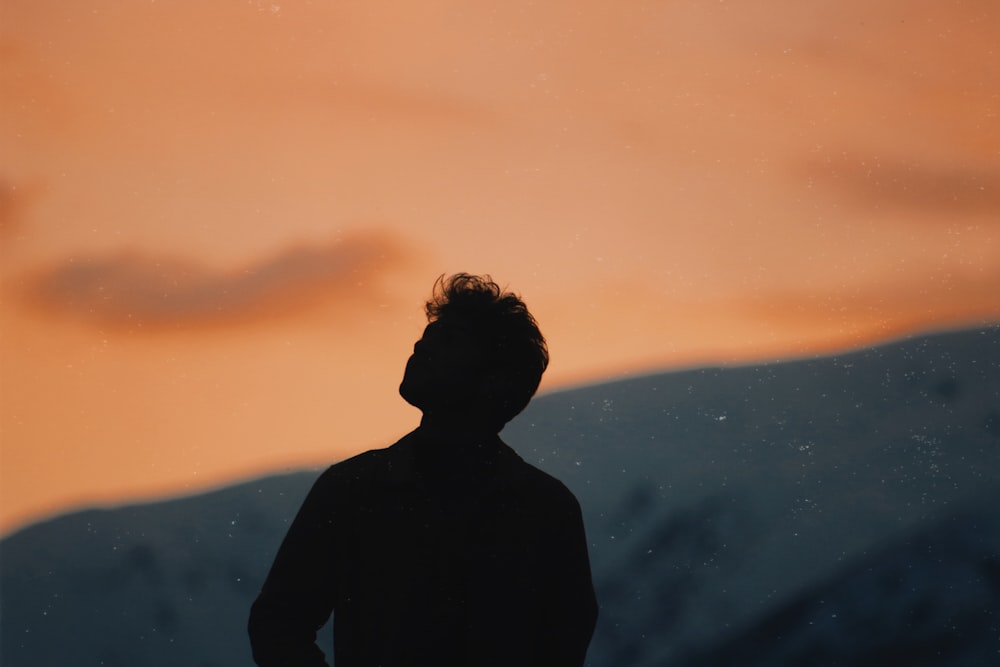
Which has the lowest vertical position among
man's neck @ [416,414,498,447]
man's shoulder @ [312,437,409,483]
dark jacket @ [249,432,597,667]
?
dark jacket @ [249,432,597,667]

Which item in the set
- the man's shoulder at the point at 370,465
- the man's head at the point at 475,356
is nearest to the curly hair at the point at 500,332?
the man's head at the point at 475,356

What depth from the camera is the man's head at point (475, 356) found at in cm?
296

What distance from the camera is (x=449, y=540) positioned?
9.77 feet

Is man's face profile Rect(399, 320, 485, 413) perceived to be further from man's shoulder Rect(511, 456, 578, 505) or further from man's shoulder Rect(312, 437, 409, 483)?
man's shoulder Rect(511, 456, 578, 505)

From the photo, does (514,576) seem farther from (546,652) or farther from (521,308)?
(521,308)

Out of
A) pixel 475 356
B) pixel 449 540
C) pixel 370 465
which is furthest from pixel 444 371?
pixel 449 540

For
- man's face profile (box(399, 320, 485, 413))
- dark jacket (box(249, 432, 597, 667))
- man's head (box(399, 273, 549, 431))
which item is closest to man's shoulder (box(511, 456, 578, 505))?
dark jacket (box(249, 432, 597, 667))

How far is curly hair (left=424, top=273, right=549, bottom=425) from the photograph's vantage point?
3.03 metres

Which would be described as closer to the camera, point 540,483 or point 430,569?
point 430,569

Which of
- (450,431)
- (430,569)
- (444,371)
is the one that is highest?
(444,371)

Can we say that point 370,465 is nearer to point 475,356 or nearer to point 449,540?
point 449,540

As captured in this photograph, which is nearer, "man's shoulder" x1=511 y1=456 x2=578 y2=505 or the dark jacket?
the dark jacket

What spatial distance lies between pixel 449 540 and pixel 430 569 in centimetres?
9

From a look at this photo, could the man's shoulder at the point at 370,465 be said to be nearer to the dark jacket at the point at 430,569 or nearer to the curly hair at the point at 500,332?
the dark jacket at the point at 430,569
